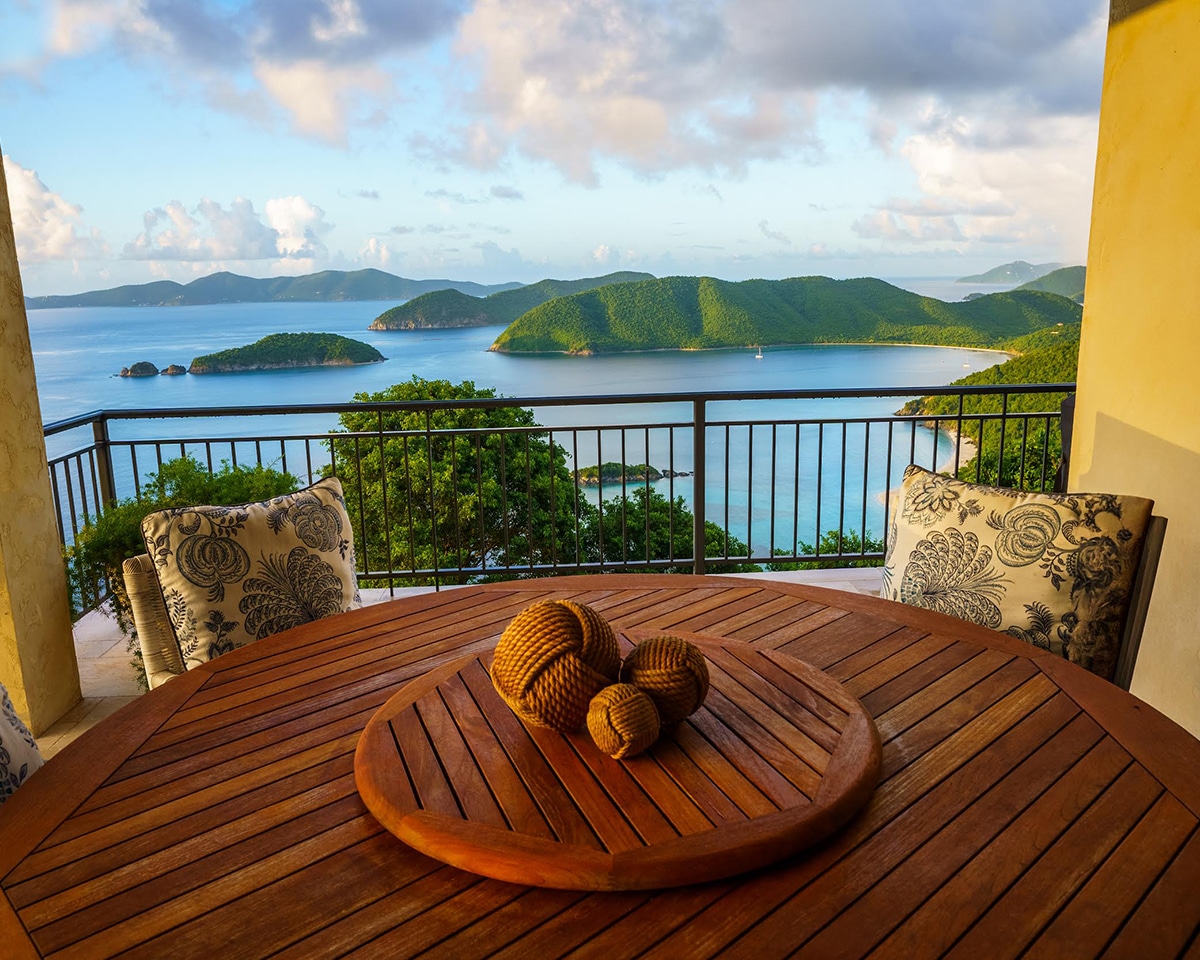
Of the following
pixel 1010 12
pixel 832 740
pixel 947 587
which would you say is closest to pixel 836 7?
pixel 1010 12

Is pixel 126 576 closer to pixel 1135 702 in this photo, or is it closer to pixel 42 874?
pixel 42 874

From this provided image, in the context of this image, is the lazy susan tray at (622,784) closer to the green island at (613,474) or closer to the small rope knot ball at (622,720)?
the small rope knot ball at (622,720)

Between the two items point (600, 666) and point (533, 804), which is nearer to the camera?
point (533, 804)

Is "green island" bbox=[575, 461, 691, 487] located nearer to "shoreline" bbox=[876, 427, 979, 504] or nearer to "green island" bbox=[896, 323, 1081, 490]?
"shoreline" bbox=[876, 427, 979, 504]

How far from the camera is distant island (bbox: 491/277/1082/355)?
15055mm

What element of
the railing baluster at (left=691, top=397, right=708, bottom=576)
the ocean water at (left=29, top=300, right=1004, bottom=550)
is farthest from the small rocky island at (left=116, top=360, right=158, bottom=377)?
the railing baluster at (left=691, top=397, right=708, bottom=576)

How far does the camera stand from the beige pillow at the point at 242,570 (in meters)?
1.97

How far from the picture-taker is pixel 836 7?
9773mm

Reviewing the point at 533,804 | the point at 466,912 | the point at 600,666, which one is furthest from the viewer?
the point at 600,666

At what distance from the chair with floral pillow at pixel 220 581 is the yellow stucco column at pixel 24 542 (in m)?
1.06

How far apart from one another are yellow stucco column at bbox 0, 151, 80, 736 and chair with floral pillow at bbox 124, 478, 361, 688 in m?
1.06

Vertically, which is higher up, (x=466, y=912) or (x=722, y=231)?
(x=722, y=231)

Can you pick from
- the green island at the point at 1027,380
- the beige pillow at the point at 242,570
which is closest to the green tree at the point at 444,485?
the green island at the point at 1027,380

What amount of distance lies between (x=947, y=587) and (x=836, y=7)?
9.98 meters
